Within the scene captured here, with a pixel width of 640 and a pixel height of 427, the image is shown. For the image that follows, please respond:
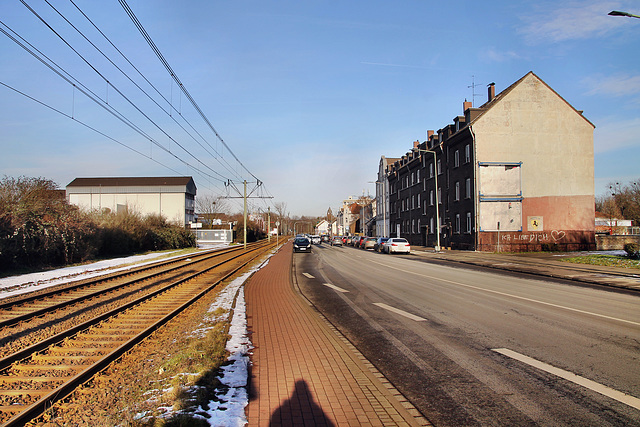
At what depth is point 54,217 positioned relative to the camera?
22203 millimetres

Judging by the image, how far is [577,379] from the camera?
512 cm

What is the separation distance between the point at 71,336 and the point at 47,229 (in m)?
15.9

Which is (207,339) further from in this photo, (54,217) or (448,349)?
(54,217)

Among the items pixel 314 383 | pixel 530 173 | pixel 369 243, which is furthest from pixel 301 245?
pixel 314 383

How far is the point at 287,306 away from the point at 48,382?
6211 mm

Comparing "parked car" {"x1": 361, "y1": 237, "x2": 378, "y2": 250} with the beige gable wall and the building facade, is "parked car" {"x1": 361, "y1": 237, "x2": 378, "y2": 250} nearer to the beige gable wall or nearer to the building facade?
the building facade

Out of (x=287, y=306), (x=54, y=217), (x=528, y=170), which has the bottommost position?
(x=287, y=306)

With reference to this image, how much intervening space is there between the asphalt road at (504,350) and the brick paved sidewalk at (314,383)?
0.32 m

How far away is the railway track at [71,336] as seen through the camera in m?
4.75

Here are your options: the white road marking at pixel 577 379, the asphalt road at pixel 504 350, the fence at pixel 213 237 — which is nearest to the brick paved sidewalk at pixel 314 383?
the asphalt road at pixel 504 350

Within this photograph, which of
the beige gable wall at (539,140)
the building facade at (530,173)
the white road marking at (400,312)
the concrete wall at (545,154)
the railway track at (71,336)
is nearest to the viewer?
the railway track at (71,336)

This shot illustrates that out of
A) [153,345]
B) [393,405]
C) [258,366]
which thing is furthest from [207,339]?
[393,405]

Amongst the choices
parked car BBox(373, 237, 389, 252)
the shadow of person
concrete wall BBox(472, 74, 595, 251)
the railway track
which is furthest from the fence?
the shadow of person

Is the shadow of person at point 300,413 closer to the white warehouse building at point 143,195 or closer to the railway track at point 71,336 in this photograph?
the railway track at point 71,336
